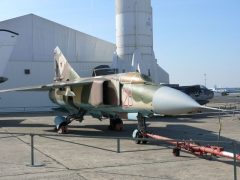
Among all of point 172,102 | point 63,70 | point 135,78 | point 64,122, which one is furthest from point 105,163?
point 63,70

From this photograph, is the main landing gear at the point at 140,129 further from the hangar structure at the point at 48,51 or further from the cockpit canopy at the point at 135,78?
the hangar structure at the point at 48,51

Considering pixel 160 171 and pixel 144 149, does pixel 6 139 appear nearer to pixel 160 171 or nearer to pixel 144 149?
pixel 144 149

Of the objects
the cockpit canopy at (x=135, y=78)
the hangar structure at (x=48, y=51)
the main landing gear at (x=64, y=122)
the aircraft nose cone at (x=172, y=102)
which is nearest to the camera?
the aircraft nose cone at (x=172, y=102)

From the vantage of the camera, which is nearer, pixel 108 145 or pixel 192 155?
pixel 192 155

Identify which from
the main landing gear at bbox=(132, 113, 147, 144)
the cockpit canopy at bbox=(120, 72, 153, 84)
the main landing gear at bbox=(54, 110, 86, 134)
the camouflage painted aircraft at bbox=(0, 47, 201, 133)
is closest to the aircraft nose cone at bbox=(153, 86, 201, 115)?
the camouflage painted aircraft at bbox=(0, 47, 201, 133)

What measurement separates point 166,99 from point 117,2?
62.5 feet

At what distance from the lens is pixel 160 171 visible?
7.99 metres

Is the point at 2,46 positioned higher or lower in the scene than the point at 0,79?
higher

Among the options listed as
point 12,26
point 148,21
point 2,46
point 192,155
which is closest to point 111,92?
point 192,155

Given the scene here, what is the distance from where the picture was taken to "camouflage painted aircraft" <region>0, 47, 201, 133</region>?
428 inches

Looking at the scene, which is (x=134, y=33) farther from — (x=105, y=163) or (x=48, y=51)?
(x=105, y=163)

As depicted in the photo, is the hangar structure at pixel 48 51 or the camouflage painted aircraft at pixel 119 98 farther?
the hangar structure at pixel 48 51

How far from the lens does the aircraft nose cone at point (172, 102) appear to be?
33.6 feet

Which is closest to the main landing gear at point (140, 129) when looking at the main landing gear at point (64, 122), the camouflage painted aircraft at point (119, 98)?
the camouflage painted aircraft at point (119, 98)
